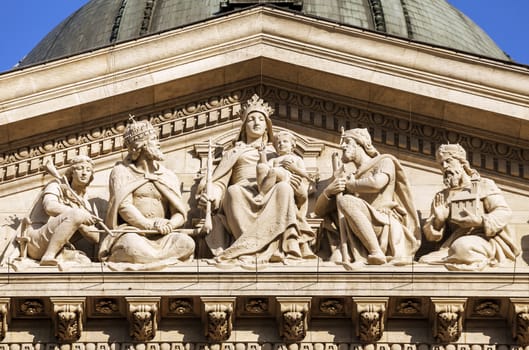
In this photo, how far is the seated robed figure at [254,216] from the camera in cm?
2331

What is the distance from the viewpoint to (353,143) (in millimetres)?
24250

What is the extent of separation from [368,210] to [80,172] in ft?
11.1

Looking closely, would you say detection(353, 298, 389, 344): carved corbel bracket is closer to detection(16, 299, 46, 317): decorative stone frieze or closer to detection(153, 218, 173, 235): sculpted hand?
detection(153, 218, 173, 235): sculpted hand

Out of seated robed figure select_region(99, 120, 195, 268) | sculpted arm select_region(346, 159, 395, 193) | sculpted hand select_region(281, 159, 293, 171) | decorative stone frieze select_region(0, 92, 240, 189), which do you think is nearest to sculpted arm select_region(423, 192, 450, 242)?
sculpted arm select_region(346, 159, 395, 193)

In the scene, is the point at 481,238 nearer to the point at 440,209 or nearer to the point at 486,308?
the point at 440,209

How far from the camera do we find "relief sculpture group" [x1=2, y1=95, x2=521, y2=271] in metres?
23.4

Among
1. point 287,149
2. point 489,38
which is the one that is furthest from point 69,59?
point 489,38

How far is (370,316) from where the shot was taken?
22719mm

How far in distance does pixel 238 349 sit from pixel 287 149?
8.78 ft

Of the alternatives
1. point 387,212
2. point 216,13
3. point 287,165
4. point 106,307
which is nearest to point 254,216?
point 287,165

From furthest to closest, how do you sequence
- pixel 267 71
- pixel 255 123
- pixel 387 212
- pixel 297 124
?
pixel 267 71
pixel 297 124
pixel 255 123
pixel 387 212

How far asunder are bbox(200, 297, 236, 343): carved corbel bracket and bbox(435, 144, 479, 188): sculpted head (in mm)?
3050

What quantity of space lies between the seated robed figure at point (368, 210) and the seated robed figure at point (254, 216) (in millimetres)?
344

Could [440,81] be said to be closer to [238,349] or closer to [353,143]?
[353,143]
